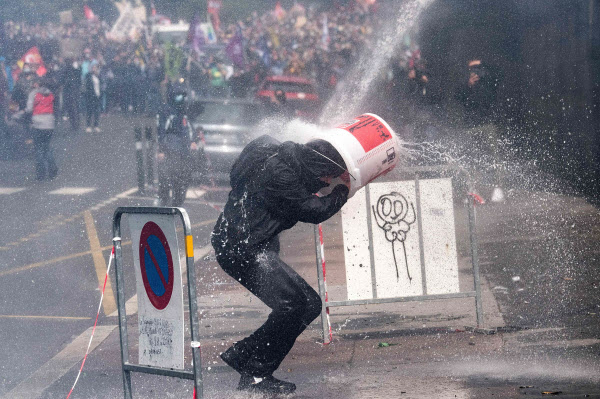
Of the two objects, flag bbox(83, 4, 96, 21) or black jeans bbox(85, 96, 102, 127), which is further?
flag bbox(83, 4, 96, 21)

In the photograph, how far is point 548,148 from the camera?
14047 mm

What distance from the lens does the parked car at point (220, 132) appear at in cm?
1437

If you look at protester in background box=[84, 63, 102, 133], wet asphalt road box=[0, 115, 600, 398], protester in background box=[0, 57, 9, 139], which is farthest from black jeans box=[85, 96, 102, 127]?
wet asphalt road box=[0, 115, 600, 398]

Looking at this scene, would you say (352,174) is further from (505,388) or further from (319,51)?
(319,51)

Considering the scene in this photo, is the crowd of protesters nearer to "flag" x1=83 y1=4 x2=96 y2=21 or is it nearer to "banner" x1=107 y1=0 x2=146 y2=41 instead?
"banner" x1=107 y1=0 x2=146 y2=41

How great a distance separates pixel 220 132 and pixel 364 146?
33.9 feet

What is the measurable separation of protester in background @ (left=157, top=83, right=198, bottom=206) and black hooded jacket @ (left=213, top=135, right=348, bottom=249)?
8.07 metres

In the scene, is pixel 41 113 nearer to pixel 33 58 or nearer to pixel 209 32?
pixel 33 58

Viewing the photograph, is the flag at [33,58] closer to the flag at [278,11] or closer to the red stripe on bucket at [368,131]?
the flag at [278,11]

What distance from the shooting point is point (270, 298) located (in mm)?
4637

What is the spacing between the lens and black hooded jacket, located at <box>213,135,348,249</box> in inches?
174

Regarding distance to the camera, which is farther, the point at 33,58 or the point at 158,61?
the point at 158,61

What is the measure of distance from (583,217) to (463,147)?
149 inches

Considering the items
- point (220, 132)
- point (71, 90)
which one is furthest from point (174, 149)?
point (71, 90)
